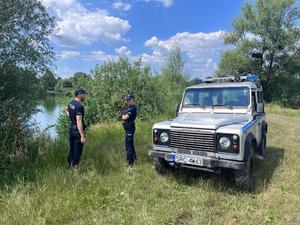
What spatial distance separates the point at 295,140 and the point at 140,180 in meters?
7.25

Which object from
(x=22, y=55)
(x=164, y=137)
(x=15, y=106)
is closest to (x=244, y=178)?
(x=164, y=137)

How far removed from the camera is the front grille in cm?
514

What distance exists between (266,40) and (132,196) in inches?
1337

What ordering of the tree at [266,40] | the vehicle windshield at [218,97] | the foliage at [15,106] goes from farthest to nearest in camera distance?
the tree at [266,40] → the vehicle windshield at [218,97] → the foliage at [15,106]

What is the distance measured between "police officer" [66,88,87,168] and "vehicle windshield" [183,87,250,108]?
8.50 ft

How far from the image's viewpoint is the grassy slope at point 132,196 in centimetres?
416

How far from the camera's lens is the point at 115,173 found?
5969 mm

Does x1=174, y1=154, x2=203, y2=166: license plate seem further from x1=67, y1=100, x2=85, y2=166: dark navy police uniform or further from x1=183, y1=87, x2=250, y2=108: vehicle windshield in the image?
x1=67, y1=100, x2=85, y2=166: dark navy police uniform

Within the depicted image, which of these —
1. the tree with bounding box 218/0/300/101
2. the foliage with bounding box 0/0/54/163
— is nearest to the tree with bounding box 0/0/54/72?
the foliage with bounding box 0/0/54/163

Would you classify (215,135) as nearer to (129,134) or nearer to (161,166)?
(161,166)

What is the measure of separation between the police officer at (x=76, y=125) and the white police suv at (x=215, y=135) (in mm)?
1459

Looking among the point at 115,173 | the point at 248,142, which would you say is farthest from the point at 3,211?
the point at 248,142

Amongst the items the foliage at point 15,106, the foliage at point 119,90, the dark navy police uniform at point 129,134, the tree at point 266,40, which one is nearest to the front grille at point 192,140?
the dark navy police uniform at point 129,134

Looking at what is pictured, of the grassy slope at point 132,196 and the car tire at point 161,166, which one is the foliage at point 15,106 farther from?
the car tire at point 161,166
